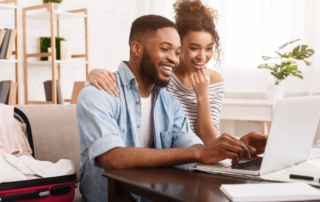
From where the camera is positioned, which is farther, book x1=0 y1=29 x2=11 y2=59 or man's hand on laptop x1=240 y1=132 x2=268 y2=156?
book x1=0 y1=29 x2=11 y2=59

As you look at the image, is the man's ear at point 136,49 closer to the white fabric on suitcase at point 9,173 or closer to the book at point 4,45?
the white fabric on suitcase at point 9,173

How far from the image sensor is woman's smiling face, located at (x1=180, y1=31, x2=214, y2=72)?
1.73 m

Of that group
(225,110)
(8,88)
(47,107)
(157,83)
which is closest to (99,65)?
(8,88)

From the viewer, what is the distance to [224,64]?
3.72 m

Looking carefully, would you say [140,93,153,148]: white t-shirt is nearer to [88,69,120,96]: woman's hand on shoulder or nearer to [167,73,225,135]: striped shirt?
[88,69,120,96]: woman's hand on shoulder

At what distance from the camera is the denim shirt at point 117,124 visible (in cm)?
110

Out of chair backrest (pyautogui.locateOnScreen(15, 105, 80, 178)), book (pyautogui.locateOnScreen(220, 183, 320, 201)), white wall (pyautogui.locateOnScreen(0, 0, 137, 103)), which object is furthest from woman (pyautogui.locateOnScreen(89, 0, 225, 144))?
white wall (pyautogui.locateOnScreen(0, 0, 137, 103))

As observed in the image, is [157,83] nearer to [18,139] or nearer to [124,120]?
[124,120]

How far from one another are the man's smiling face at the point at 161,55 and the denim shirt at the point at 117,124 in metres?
0.07

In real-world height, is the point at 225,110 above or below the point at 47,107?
below

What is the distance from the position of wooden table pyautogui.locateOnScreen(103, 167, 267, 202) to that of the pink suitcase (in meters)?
0.38

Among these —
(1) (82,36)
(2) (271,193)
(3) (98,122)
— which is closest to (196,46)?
(3) (98,122)

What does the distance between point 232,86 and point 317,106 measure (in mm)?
2685

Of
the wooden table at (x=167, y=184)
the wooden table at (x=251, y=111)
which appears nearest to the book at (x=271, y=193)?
the wooden table at (x=167, y=184)
